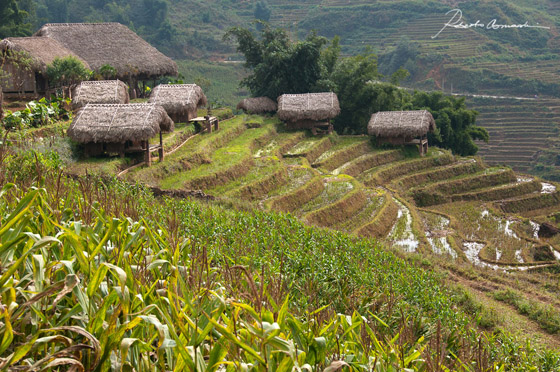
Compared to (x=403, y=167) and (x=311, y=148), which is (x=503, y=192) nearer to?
(x=403, y=167)

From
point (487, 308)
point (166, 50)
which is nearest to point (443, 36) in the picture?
point (166, 50)

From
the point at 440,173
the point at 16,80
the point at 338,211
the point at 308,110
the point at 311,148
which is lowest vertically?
the point at 440,173

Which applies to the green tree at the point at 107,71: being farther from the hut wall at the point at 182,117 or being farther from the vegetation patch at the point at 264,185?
the vegetation patch at the point at 264,185

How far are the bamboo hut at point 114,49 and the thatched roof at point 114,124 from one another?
9.15 meters

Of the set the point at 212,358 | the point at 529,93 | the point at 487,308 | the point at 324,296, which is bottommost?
the point at 529,93

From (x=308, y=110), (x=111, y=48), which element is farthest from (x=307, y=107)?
(x=111, y=48)

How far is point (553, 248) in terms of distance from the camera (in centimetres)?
1599

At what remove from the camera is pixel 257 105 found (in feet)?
89.1

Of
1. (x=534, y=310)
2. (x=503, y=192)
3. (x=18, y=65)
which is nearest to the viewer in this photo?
(x=534, y=310)

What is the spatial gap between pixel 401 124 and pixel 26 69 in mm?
14267

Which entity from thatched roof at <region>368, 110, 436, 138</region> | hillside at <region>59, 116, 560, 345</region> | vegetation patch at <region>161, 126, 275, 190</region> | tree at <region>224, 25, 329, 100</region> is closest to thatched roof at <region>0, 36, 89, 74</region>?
hillside at <region>59, 116, 560, 345</region>

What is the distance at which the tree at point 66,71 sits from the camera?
733 inches

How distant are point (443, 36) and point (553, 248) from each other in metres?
39.5

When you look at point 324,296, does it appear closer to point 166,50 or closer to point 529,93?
point 529,93
